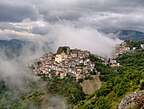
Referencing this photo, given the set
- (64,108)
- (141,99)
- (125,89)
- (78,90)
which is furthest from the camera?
(78,90)

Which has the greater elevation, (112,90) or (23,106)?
(112,90)

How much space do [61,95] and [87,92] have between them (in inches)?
563

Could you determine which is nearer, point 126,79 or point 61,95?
point 126,79

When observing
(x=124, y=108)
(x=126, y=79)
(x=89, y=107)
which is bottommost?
(x=89, y=107)

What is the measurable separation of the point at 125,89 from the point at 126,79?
11484 mm

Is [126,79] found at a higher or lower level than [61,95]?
higher

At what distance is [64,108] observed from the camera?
16912 centimetres

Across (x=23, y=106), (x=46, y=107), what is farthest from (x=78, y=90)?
(x=23, y=106)

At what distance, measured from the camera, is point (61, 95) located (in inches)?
7628

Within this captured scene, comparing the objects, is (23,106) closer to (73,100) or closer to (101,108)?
(73,100)

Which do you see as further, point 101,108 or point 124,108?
point 101,108

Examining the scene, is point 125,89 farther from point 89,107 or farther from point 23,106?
point 23,106

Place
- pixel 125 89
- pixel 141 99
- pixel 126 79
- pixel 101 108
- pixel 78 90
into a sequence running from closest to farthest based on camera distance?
pixel 141 99, pixel 101 108, pixel 125 89, pixel 126 79, pixel 78 90

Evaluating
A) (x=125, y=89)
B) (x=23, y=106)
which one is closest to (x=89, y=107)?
(x=125, y=89)
